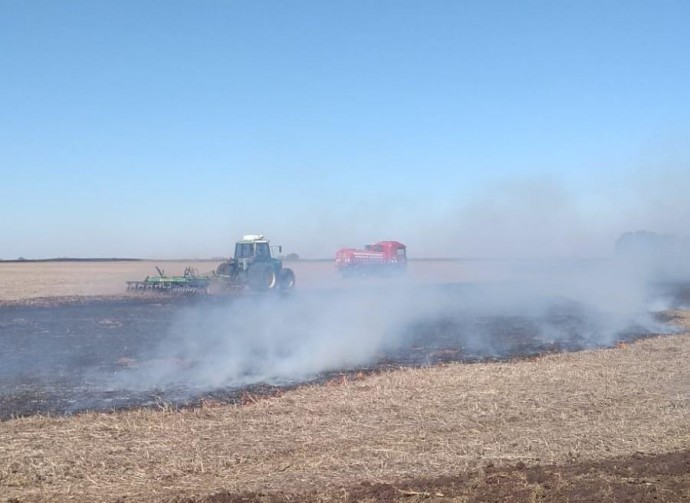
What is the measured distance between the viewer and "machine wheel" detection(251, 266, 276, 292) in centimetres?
3703

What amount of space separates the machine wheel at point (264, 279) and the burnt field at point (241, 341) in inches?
69.1

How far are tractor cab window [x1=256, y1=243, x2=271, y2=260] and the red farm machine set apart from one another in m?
15.1

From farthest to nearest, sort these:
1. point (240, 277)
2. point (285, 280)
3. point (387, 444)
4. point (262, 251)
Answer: point (285, 280) → point (262, 251) → point (240, 277) → point (387, 444)

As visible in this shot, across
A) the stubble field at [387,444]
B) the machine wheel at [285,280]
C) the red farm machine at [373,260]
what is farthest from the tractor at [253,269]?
the stubble field at [387,444]

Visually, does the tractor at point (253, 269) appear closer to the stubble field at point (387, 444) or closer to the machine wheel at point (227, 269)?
the machine wheel at point (227, 269)

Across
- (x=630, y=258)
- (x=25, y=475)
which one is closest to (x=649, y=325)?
(x=25, y=475)

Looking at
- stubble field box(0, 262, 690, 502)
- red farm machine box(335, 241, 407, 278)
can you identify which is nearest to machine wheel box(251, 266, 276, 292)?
red farm machine box(335, 241, 407, 278)

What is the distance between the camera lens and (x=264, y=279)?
37.6 meters

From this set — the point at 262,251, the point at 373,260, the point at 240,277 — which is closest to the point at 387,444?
the point at 240,277

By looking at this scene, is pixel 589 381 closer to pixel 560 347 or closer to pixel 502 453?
pixel 502 453

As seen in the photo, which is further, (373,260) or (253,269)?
(373,260)

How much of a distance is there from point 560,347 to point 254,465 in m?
13.5

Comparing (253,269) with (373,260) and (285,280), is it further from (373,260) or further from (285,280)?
(373,260)

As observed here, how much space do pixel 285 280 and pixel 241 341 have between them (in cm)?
1909
